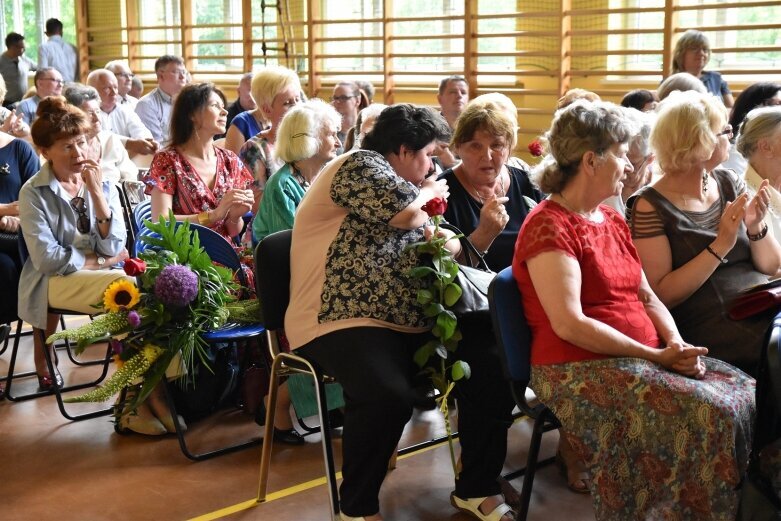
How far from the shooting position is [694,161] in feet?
9.40

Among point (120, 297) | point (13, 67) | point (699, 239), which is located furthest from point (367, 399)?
point (13, 67)

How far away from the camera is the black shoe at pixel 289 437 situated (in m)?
3.60

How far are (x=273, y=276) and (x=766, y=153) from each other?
5.92ft

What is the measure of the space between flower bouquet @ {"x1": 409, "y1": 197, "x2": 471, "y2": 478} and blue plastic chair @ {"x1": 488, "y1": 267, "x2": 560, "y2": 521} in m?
0.26

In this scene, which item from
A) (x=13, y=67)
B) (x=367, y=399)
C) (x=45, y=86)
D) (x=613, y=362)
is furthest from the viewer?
(x=13, y=67)

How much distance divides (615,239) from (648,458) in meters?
0.63

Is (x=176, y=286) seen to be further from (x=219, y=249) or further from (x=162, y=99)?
(x=162, y=99)

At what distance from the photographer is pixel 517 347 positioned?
249cm

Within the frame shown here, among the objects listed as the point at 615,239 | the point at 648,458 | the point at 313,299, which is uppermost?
the point at 615,239

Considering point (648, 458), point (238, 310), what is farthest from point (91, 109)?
point (648, 458)

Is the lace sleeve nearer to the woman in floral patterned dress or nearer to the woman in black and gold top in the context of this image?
the woman in floral patterned dress

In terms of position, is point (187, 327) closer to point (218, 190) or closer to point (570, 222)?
point (218, 190)

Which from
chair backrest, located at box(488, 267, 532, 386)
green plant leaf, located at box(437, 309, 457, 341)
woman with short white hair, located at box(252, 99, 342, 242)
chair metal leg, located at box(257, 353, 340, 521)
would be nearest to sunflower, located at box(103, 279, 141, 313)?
woman with short white hair, located at box(252, 99, 342, 242)

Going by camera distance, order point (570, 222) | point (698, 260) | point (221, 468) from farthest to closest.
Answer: point (221, 468)
point (698, 260)
point (570, 222)
